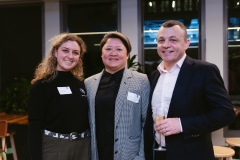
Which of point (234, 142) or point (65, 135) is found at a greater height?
point (65, 135)

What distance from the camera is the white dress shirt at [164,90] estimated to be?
176cm

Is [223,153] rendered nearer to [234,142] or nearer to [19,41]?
[234,142]

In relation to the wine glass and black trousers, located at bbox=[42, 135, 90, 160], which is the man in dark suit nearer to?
the wine glass

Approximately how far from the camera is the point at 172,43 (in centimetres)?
176

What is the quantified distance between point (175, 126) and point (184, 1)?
4043 mm

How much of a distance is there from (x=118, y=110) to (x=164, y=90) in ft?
1.17

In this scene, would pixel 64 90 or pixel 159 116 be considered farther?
pixel 64 90

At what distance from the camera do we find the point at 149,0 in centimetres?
542

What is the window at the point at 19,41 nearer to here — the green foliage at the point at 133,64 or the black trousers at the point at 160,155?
the green foliage at the point at 133,64

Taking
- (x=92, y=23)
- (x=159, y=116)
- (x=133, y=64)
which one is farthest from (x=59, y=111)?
(x=92, y=23)

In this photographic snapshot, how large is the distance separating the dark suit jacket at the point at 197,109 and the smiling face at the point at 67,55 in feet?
2.51

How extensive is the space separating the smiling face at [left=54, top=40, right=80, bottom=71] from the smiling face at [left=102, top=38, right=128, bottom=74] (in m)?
0.21

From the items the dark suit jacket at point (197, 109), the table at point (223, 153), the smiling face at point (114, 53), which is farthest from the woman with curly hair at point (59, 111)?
the table at point (223, 153)

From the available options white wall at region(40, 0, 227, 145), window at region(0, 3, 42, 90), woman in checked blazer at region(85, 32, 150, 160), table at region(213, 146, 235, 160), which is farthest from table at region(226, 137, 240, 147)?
window at region(0, 3, 42, 90)
